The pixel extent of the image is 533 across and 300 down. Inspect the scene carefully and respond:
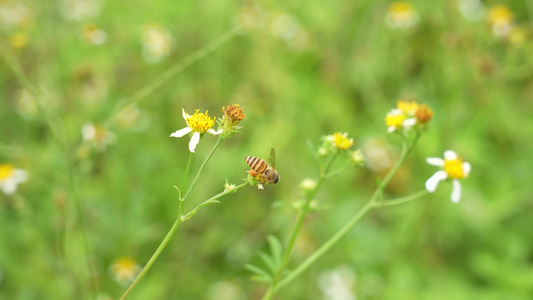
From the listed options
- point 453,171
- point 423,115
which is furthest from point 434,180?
point 423,115

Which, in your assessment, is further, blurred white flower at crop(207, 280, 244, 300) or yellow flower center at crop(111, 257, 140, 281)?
blurred white flower at crop(207, 280, 244, 300)

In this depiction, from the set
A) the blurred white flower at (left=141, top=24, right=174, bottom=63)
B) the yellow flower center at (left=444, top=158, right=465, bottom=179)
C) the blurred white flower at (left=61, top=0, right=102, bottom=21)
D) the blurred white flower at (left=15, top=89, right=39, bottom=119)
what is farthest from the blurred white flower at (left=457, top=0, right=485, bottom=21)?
the blurred white flower at (left=15, top=89, right=39, bottom=119)

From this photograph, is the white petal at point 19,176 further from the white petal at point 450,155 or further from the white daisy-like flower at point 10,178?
the white petal at point 450,155

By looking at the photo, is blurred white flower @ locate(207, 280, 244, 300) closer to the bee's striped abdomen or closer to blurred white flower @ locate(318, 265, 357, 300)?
blurred white flower @ locate(318, 265, 357, 300)

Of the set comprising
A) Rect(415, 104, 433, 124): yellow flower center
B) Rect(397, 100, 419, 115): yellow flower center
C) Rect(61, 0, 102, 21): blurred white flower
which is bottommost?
Rect(415, 104, 433, 124): yellow flower center

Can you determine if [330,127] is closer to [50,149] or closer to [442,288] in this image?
[442,288]

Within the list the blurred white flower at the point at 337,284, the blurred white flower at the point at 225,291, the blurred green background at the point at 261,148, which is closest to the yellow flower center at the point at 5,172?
the blurred green background at the point at 261,148

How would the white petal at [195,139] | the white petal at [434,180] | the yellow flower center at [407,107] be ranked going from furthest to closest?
1. the yellow flower center at [407,107]
2. the white petal at [434,180]
3. the white petal at [195,139]
